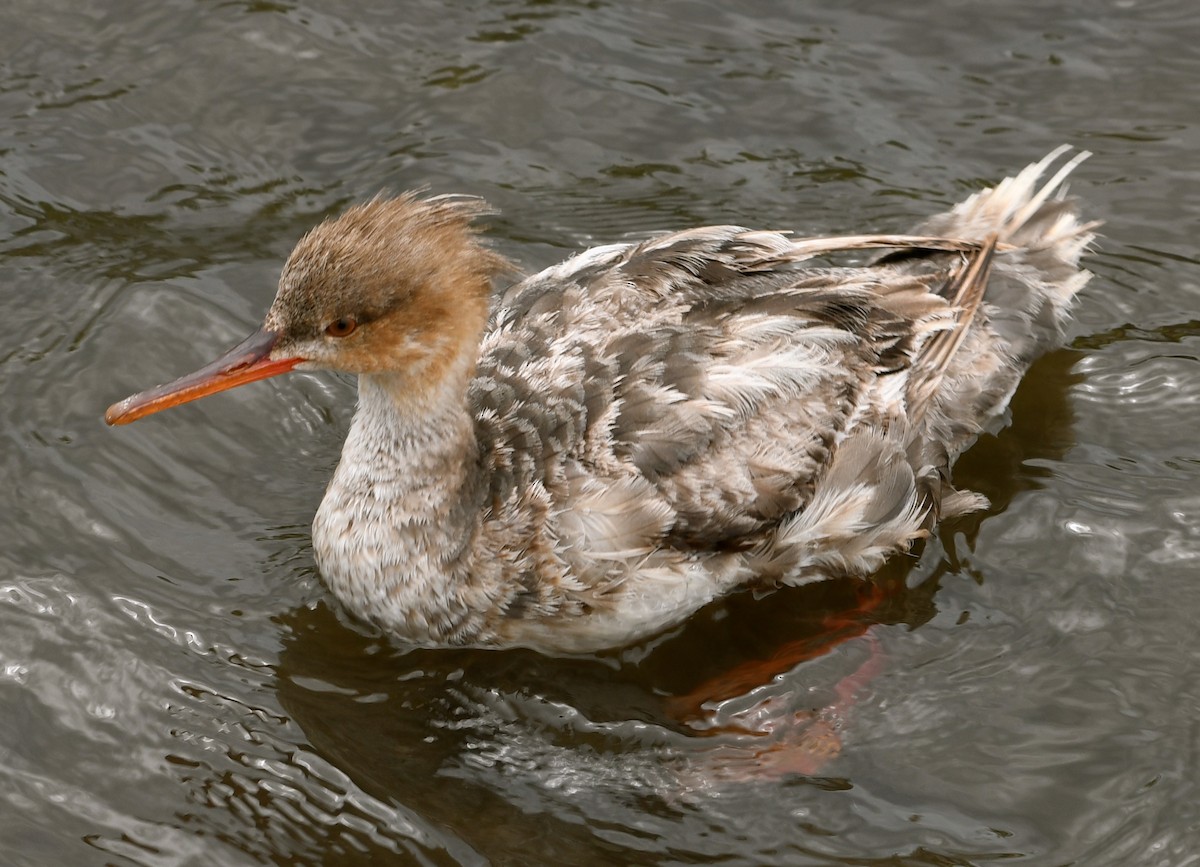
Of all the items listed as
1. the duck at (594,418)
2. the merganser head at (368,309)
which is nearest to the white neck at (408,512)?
the duck at (594,418)

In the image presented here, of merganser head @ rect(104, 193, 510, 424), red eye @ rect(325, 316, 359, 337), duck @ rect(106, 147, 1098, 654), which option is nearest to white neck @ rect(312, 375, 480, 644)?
duck @ rect(106, 147, 1098, 654)

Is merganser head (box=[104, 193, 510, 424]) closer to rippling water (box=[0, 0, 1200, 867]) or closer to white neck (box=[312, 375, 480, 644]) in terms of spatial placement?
white neck (box=[312, 375, 480, 644])

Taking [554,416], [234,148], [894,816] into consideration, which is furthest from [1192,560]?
[234,148]

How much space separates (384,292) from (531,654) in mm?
1647

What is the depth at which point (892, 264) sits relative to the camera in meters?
7.12

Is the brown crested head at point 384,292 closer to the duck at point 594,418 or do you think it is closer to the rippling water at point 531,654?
the duck at point 594,418

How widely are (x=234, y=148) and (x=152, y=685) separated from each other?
144 inches

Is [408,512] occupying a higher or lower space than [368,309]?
lower

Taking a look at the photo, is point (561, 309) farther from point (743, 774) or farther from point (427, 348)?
point (743, 774)

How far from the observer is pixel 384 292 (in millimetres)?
5879

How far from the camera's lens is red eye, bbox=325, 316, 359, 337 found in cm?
585

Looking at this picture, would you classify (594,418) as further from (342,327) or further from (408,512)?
(342,327)

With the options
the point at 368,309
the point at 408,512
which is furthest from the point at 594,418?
the point at 368,309

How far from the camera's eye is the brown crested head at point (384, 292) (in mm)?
5820
